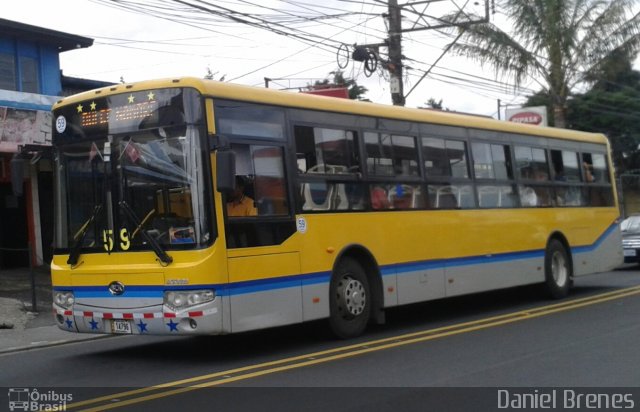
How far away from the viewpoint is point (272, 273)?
10195 mm

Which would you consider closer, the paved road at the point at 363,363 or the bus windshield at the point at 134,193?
the paved road at the point at 363,363

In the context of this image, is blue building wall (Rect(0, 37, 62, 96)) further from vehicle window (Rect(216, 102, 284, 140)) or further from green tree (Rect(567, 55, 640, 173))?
green tree (Rect(567, 55, 640, 173))

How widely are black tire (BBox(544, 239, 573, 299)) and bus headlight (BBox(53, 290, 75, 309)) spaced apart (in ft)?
29.7

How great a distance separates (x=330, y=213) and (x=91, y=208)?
2.99m

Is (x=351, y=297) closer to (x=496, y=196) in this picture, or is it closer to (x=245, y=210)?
(x=245, y=210)

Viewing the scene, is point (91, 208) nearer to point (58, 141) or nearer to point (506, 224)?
point (58, 141)

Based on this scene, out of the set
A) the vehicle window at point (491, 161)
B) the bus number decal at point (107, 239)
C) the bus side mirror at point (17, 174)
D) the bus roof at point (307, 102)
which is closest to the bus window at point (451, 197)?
the vehicle window at point (491, 161)

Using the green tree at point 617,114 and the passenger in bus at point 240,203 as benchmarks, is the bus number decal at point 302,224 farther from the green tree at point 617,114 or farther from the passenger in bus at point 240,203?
the green tree at point 617,114

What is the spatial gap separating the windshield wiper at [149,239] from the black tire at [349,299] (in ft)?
8.07

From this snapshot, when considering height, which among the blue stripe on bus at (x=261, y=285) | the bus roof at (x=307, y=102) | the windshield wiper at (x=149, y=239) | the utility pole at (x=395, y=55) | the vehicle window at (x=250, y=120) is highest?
the utility pole at (x=395, y=55)

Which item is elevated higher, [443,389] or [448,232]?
[448,232]

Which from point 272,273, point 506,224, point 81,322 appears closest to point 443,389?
point 272,273

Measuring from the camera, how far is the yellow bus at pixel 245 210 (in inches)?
375

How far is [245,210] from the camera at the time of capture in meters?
9.98
